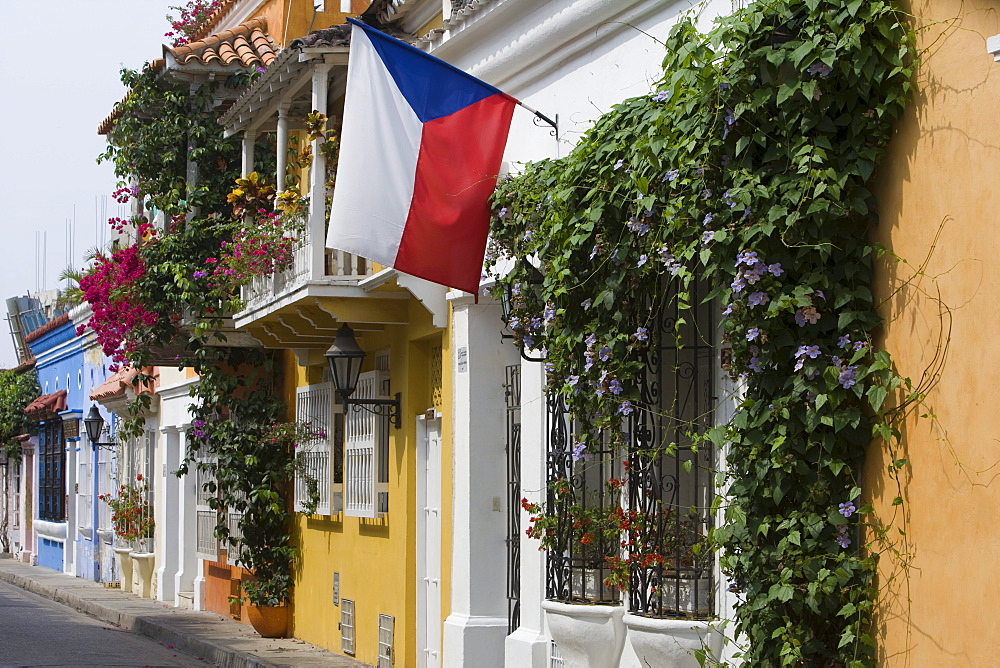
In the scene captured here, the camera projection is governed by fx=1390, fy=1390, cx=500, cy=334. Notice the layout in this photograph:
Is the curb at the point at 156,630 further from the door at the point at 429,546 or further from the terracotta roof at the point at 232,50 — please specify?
the terracotta roof at the point at 232,50

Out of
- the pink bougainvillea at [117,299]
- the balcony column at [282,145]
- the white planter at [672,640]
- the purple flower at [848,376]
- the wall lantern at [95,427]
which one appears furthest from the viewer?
the wall lantern at [95,427]

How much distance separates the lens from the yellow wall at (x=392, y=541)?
1181cm

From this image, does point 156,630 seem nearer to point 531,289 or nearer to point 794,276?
point 531,289

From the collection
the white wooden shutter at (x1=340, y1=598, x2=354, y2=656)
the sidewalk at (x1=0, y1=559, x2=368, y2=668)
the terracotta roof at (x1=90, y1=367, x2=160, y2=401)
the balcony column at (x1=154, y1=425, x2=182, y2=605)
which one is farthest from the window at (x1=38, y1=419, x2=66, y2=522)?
the white wooden shutter at (x1=340, y1=598, x2=354, y2=656)

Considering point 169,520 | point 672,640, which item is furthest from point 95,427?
point 672,640

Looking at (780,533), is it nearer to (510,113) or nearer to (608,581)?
(608,581)

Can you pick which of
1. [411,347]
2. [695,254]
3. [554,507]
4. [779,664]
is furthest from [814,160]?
[411,347]

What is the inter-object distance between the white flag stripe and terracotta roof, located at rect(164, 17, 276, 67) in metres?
7.50

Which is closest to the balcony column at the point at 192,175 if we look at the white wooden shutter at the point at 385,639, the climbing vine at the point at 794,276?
the white wooden shutter at the point at 385,639

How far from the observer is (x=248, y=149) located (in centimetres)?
1488

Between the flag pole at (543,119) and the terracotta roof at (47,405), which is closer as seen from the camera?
the flag pole at (543,119)

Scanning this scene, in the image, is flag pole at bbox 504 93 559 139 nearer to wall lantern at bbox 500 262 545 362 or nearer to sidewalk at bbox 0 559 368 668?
wall lantern at bbox 500 262 545 362

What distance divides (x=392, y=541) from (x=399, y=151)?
480cm

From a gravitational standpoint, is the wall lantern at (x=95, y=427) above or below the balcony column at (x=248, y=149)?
below
